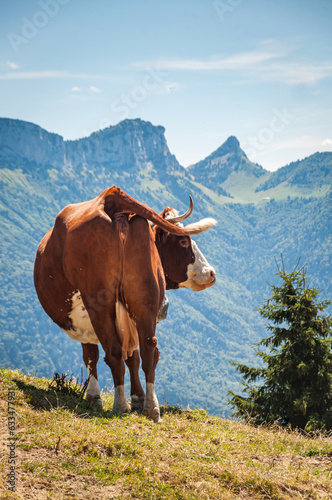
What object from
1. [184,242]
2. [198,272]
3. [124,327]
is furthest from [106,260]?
[198,272]

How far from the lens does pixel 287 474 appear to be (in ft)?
19.4

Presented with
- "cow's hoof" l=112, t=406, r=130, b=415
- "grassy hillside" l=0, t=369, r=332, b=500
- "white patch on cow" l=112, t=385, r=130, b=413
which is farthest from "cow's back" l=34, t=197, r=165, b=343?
"grassy hillside" l=0, t=369, r=332, b=500

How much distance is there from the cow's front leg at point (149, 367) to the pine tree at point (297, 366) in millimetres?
5816

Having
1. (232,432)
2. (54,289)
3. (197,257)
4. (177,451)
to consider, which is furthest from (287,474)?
(197,257)

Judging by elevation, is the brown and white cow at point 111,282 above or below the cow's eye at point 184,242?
below

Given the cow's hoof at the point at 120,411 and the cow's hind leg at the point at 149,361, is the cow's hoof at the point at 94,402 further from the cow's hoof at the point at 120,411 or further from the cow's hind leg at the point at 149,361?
the cow's hind leg at the point at 149,361

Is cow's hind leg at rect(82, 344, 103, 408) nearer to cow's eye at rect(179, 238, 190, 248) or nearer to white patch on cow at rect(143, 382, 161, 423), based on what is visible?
white patch on cow at rect(143, 382, 161, 423)

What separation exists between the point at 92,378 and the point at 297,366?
692cm

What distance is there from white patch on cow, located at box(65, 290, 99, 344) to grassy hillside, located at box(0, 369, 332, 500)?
1170 millimetres

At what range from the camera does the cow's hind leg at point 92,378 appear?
855 cm

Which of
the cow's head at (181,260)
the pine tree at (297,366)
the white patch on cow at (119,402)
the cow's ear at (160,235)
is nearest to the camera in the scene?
the white patch on cow at (119,402)

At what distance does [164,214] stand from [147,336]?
3.10 metres

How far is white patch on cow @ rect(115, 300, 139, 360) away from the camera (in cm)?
777

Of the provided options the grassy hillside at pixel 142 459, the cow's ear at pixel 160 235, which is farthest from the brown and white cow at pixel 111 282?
the cow's ear at pixel 160 235
